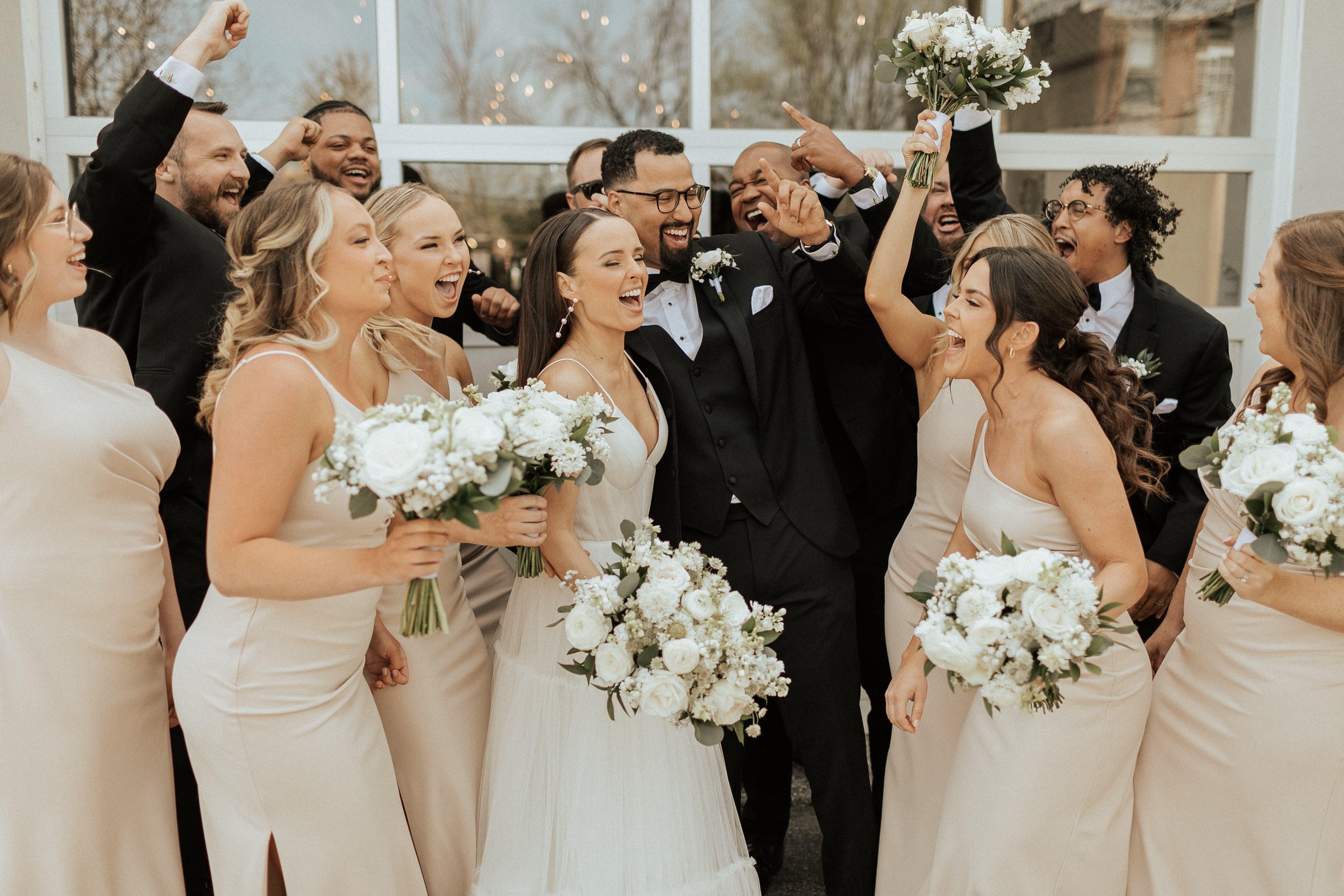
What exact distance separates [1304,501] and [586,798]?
1951 millimetres

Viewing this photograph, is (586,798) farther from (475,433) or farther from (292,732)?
(475,433)

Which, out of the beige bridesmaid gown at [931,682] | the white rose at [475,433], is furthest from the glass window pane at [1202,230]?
the white rose at [475,433]

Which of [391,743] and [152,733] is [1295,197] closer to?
[391,743]

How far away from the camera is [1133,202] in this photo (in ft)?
13.1

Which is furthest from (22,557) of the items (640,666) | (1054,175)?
(1054,175)

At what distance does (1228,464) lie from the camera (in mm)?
2461

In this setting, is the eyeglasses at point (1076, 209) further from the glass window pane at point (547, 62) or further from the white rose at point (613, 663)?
the white rose at point (613, 663)

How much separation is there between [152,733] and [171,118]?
184cm

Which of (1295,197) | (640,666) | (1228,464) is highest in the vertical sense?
(1295,197)

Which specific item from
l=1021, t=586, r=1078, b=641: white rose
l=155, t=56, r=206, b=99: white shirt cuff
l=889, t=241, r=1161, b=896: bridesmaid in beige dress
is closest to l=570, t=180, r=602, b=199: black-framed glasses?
l=155, t=56, r=206, b=99: white shirt cuff

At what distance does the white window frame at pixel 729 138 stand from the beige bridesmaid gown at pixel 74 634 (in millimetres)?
2847

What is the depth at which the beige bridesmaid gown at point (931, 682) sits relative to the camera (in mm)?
3461

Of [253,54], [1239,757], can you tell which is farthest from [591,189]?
[1239,757]

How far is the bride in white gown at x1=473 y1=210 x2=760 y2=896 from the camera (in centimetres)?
291
